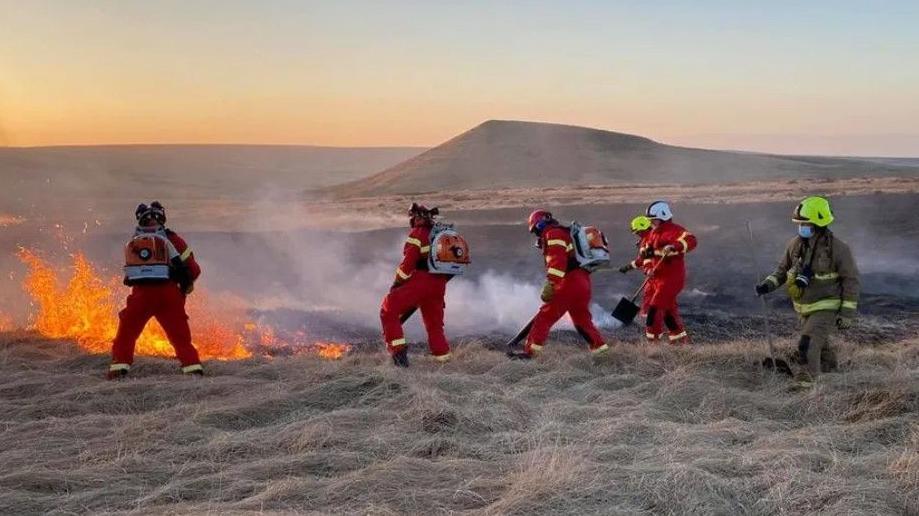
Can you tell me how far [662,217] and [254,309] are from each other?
288 inches

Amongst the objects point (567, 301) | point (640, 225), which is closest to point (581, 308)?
point (567, 301)

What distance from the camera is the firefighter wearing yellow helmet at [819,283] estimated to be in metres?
7.15

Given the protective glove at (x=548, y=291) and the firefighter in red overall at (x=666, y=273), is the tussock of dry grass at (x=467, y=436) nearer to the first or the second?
the protective glove at (x=548, y=291)

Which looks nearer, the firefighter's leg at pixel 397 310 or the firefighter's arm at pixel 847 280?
the firefighter's arm at pixel 847 280

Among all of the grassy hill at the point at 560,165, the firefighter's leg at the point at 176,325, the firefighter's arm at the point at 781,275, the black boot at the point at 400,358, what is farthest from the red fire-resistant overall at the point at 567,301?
the grassy hill at the point at 560,165

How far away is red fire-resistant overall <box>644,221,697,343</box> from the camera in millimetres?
9371

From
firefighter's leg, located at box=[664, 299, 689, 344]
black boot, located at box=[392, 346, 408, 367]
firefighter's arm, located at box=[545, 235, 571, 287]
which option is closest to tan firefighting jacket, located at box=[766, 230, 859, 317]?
firefighter's leg, located at box=[664, 299, 689, 344]

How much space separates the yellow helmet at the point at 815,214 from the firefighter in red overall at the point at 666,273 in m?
2.03

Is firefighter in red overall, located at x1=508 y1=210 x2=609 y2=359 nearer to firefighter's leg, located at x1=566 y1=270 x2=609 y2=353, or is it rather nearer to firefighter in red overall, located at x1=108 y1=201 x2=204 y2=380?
firefighter's leg, located at x1=566 y1=270 x2=609 y2=353

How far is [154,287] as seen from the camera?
776cm

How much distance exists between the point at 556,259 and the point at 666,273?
72.8 inches

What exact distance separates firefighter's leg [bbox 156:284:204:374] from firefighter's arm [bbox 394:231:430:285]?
223 cm

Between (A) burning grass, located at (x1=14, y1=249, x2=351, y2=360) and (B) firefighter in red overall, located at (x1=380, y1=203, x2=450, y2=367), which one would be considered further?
(A) burning grass, located at (x1=14, y1=249, x2=351, y2=360)

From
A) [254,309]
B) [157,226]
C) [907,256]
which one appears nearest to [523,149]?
[907,256]
